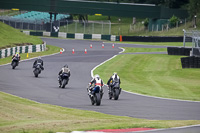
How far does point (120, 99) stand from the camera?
23.2 metres

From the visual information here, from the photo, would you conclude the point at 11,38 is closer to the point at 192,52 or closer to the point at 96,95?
the point at 192,52

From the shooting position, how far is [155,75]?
35688mm

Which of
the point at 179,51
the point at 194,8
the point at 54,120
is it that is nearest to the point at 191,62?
the point at 179,51

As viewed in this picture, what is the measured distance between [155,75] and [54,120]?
21377mm

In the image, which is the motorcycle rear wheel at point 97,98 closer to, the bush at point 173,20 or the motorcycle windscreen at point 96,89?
the motorcycle windscreen at point 96,89

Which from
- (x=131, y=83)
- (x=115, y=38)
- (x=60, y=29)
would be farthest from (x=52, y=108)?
(x=60, y=29)

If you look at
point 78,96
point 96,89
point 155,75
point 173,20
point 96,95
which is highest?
point 173,20

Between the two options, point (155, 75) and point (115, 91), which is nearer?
point (115, 91)

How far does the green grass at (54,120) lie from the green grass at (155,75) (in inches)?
328

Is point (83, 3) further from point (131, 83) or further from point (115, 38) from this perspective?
point (131, 83)

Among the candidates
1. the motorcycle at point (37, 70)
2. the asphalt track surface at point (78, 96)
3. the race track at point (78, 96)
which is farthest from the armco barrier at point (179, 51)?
the motorcycle at point (37, 70)

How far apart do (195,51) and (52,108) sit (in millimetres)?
26194

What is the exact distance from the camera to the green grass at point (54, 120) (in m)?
13.0

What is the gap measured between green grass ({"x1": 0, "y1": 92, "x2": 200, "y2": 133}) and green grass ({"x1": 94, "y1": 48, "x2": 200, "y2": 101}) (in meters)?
8.33
